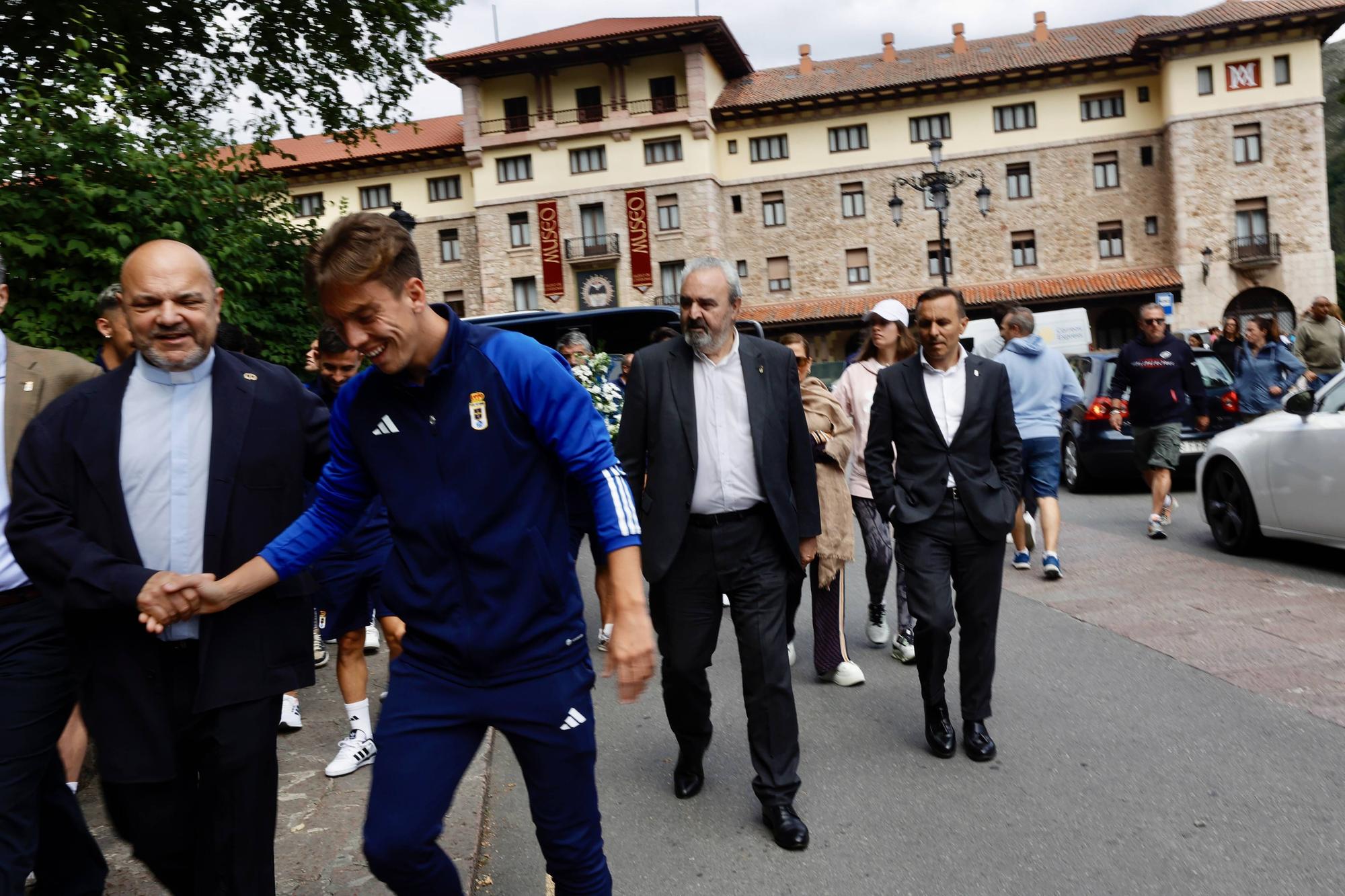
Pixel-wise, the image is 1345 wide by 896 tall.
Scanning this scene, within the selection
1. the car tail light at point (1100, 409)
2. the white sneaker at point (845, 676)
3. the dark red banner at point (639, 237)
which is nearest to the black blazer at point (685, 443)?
the white sneaker at point (845, 676)

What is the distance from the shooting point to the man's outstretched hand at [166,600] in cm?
271

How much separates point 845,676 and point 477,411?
407 cm

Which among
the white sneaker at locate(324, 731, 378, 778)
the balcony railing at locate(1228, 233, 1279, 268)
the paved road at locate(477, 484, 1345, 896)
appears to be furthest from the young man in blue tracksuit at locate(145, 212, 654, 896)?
the balcony railing at locate(1228, 233, 1279, 268)

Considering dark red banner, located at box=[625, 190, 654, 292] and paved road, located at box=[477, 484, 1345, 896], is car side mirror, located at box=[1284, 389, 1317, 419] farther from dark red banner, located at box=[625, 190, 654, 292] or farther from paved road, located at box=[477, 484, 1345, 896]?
dark red banner, located at box=[625, 190, 654, 292]

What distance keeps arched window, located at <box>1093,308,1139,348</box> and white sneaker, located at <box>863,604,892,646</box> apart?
4094 centimetres

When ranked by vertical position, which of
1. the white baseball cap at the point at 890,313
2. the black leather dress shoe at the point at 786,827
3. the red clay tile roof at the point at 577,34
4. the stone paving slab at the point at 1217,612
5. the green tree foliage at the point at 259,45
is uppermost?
the red clay tile roof at the point at 577,34

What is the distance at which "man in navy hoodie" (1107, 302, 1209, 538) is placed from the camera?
10.2m

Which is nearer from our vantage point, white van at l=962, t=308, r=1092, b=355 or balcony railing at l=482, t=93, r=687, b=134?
white van at l=962, t=308, r=1092, b=355

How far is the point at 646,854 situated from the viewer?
4.10 metres

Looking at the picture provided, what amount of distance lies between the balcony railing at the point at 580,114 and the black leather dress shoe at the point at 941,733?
145 ft

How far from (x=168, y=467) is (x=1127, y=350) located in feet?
30.7

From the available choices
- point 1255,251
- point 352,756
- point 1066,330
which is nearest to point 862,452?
point 352,756

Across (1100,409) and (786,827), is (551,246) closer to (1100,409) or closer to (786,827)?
(1100,409)

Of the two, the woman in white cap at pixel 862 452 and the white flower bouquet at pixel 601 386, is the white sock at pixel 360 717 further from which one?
the white flower bouquet at pixel 601 386
